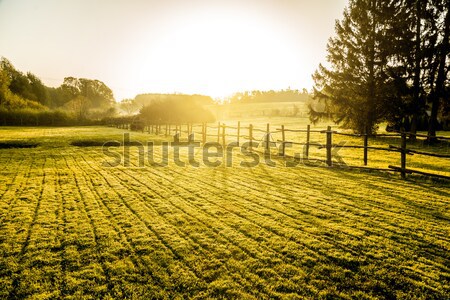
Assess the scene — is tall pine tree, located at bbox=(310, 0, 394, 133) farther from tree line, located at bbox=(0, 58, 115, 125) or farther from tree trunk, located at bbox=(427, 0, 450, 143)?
tree line, located at bbox=(0, 58, 115, 125)

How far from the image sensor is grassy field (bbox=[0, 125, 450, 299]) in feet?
9.89

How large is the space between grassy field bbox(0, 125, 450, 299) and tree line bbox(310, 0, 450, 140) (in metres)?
15.1

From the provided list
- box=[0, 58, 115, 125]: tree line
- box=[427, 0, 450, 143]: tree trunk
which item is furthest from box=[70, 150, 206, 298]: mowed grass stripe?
box=[0, 58, 115, 125]: tree line

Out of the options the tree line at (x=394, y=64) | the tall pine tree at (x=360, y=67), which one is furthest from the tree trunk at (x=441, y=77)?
the tall pine tree at (x=360, y=67)

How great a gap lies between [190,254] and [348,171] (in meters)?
8.05

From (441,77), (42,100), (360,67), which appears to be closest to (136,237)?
(360,67)

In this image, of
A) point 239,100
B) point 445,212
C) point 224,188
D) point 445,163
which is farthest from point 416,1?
point 239,100

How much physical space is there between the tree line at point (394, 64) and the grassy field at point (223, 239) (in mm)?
15091

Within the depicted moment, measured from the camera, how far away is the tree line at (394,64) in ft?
65.7

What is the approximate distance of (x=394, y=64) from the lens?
68.1ft

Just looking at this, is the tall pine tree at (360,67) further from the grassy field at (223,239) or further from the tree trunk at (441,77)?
the grassy field at (223,239)

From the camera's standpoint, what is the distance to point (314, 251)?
3777 mm

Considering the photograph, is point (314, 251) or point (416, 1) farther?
point (416, 1)

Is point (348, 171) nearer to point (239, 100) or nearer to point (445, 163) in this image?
point (445, 163)
